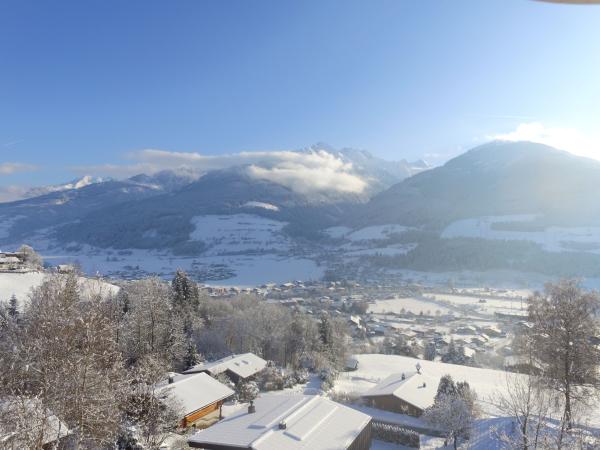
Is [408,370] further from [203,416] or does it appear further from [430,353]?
[203,416]

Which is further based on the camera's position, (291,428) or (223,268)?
(223,268)

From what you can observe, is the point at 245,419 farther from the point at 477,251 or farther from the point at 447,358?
the point at 477,251

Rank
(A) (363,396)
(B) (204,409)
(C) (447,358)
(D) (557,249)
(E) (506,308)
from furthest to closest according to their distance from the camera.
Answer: (D) (557,249) → (E) (506,308) → (C) (447,358) → (A) (363,396) → (B) (204,409)

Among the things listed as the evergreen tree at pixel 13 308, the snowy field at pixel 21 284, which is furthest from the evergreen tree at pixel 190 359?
the evergreen tree at pixel 13 308

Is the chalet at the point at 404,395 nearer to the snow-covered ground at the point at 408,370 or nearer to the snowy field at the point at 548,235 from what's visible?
the snow-covered ground at the point at 408,370

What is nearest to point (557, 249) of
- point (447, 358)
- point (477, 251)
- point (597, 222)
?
point (477, 251)

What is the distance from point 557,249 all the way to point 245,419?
538ft

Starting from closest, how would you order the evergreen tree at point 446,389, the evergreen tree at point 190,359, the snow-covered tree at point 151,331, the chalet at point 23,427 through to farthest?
the chalet at point 23,427 < the evergreen tree at point 446,389 < the snow-covered tree at point 151,331 < the evergreen tree at point 190,359

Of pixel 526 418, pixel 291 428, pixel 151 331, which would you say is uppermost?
pixel 526 418

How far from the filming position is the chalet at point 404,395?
27.2 m

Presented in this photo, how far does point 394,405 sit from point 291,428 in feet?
41.1

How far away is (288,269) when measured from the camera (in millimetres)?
159375

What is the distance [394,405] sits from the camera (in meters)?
27.8

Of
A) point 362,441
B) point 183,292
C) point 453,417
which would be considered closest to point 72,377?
point 362,441
